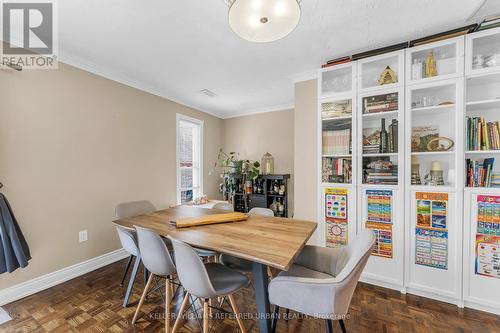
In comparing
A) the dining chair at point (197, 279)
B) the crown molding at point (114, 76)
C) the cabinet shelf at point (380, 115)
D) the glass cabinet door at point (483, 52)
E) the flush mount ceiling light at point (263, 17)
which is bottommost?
the dining chair at point (197, 279)

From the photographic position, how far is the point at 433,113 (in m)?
2.19

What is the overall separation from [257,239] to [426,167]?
6.78 ft

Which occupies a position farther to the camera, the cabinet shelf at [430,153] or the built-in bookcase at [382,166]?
the built-in bookcase at [382,166]

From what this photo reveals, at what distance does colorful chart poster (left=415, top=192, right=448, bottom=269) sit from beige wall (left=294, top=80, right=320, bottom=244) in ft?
3.43

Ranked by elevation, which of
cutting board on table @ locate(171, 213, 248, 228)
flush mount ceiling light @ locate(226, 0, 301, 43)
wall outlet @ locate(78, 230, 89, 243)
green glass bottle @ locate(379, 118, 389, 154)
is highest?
flush mount ceiling light @ locate(226, 0, 301, 43)

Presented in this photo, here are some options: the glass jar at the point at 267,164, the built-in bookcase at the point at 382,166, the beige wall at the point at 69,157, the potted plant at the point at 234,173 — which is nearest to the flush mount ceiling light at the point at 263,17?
the built-in bookcase at the point at 382,166

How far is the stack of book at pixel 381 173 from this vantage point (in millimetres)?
2217

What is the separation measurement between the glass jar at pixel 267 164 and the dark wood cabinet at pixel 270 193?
0.27 m

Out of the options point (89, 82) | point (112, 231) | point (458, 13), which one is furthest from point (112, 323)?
point (458, 13)

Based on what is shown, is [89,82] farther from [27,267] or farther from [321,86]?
[321,86]

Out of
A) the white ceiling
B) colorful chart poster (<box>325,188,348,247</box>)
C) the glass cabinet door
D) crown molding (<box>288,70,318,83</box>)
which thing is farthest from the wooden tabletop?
the glass cabinet door

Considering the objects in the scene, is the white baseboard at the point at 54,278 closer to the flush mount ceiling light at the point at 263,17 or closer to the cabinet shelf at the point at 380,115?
the flush mount ceiling light at the point at 263,17

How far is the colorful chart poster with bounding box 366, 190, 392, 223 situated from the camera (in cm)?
220

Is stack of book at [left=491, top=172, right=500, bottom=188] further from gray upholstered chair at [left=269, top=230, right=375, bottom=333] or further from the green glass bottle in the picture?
gray upholstered chair at [left=269, top=230, right=375, bottom=333]
